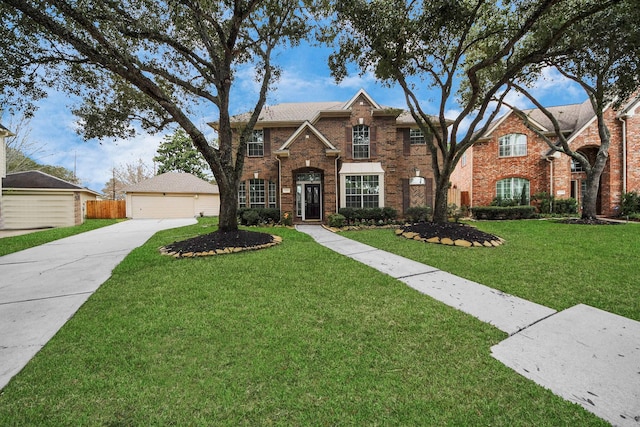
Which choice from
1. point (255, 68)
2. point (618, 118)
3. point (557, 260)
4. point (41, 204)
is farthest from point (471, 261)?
point (41, 204)

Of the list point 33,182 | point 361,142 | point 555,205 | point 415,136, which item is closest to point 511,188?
point 555,205

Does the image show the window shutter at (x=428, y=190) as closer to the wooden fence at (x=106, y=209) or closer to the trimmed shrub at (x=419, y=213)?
the trimmed shrub at (x=419, y=213)

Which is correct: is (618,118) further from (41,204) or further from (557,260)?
(41,204)

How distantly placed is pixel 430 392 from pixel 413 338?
0.76 m

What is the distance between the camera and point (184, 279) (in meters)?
4.74

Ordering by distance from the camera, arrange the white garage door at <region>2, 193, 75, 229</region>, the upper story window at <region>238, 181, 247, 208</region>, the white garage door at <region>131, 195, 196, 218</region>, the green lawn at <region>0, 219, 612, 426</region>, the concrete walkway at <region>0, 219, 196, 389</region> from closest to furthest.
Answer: the green lawn at <region>0, 219, 612, 426</region> < the concrete walkway at <region>0, 219, 196, 389</region> < the upper story window at <region>238, 181, 247, 208</region> < the white garage door at <region>2, 193, 75, 229</region> < the white garage door at <region>131, 195, 196, 218</region>

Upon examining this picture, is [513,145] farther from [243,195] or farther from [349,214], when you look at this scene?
[243,195]

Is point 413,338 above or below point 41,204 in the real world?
below

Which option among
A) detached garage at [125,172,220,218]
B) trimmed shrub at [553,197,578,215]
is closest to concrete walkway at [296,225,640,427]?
trimmed shrub at [553,197,578,215]

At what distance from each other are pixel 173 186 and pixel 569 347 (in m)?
26.6

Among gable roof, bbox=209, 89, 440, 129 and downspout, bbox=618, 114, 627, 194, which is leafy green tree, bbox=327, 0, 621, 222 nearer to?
gable roof, bbox=209, 89, 440, 129

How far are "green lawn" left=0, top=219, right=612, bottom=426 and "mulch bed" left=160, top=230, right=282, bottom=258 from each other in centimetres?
263

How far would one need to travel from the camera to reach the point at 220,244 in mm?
7176

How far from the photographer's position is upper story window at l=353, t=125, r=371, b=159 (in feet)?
47.4
